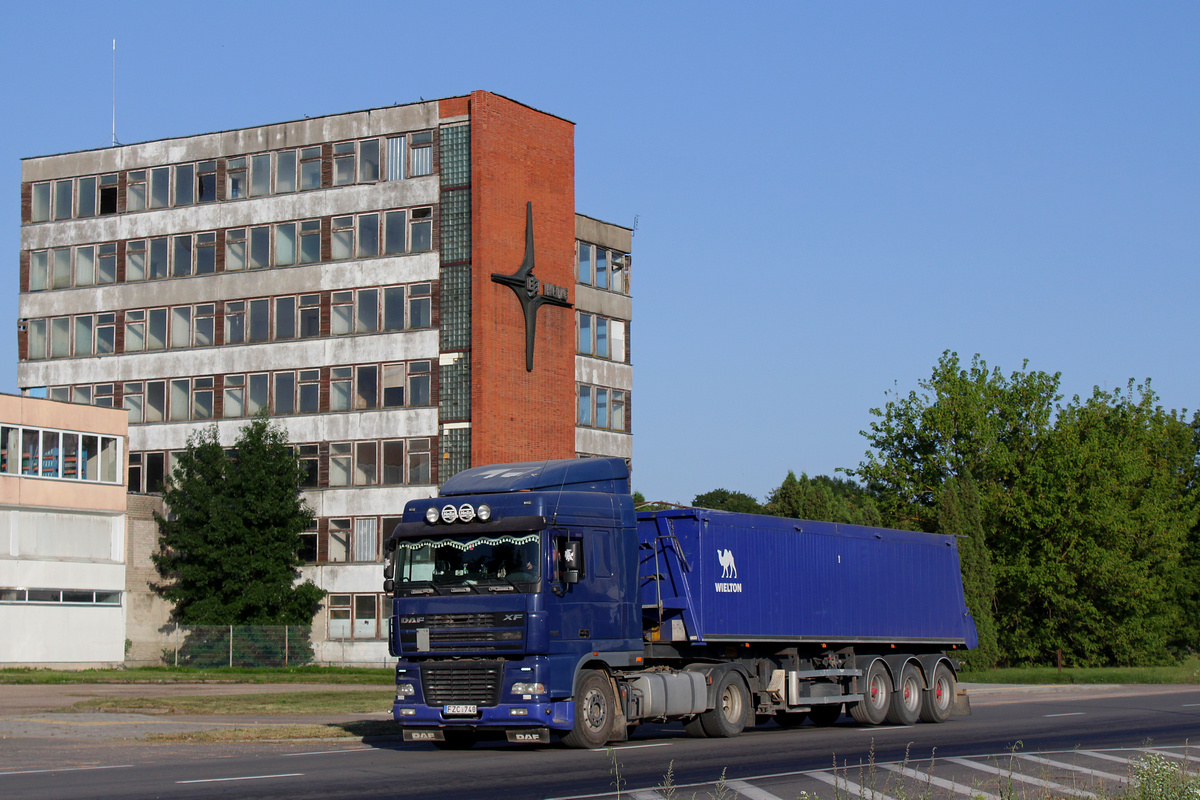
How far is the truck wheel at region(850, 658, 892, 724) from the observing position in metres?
26.1

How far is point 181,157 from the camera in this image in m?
56.9

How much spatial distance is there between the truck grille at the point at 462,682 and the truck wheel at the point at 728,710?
4.96m

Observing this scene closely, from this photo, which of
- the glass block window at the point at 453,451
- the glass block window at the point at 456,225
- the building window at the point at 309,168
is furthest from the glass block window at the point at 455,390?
the building window at the point at 309,168

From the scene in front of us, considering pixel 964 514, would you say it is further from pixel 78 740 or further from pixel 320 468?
pixel 78 740

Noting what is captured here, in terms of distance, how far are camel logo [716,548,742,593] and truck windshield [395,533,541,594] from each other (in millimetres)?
4623

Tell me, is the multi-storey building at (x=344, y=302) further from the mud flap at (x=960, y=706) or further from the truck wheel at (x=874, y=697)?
the truck wheel at (x=874, y=697)

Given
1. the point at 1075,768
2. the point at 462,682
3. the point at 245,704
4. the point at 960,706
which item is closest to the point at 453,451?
the point at 245,704

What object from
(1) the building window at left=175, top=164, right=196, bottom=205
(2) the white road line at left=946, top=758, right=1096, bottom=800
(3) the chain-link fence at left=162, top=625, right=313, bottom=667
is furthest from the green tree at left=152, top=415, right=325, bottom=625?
(2) the white road line at left=946, top=758, right=1096, bottom=800

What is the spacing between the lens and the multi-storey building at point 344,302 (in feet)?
169

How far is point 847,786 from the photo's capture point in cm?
1287

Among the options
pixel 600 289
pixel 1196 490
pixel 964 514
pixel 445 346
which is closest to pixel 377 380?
pixel 445 346

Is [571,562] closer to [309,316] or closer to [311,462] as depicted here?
[311,462]

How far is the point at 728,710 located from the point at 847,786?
10.5 meters

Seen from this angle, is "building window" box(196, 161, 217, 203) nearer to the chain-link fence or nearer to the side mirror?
the chain-link fence
